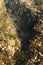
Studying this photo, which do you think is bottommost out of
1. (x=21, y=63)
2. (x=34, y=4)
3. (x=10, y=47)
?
(x=21, y=63)

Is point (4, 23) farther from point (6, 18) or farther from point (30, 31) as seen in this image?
point (30, 31)

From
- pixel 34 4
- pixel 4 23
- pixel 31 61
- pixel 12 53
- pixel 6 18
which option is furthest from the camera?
pixel 34 4

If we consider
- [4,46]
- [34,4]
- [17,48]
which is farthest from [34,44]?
[34,4]

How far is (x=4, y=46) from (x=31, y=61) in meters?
6.42

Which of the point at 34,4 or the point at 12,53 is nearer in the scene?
the point at 12,53

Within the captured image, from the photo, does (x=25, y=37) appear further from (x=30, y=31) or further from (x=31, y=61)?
(x=31, y=61)

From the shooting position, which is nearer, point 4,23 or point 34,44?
point 34,44

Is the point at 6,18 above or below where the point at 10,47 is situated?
above

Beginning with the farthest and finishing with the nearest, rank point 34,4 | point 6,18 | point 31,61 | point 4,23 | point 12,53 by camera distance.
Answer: point 34,4 < point 6,18 < point 4,23 < point 12,53 < point 31,61

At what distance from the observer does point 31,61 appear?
103 feet

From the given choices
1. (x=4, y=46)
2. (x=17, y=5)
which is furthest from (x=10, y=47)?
(x=17, y=5)

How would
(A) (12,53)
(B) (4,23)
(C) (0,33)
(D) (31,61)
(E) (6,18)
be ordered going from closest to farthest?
(D) (31,61)
(A) (12,53)
(C) (0,33)
(B) (4,23)
(E) (6,18)

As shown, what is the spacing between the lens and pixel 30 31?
3872 centimetres

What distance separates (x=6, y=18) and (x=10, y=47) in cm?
1062
